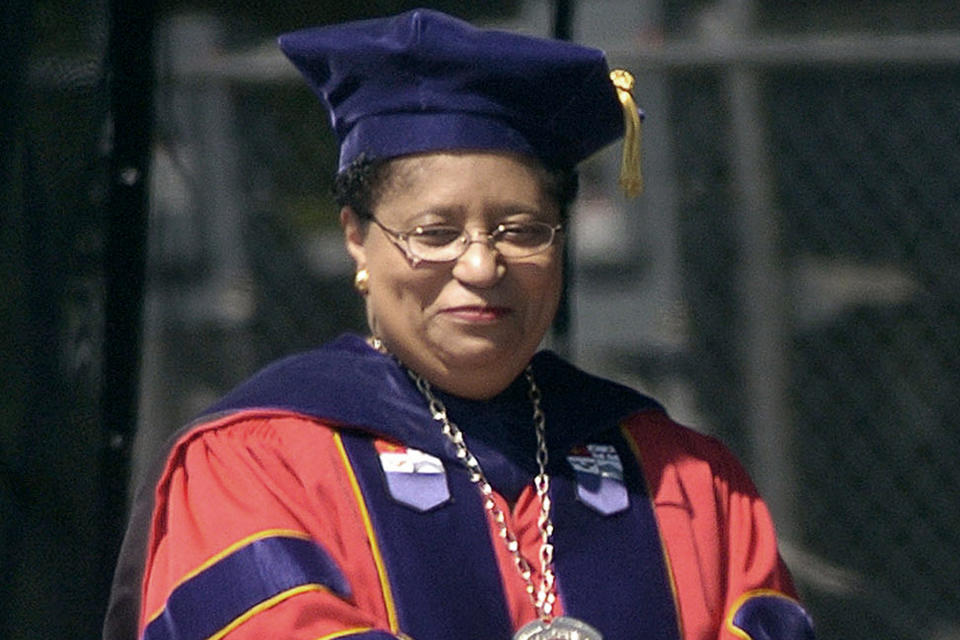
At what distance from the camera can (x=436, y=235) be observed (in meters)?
2.53

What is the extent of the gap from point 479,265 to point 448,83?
25 cm

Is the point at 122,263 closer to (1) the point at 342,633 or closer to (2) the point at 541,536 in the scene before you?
(2) the point at 541,536

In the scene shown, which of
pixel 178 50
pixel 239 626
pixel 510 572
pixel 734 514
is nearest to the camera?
pixel 239 626

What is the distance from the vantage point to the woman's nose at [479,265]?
2.51m

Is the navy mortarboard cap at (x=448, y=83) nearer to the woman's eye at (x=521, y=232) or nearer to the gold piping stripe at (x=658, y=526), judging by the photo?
the woman's eye at (x=521, y=232)

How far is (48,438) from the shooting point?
10.8 ft

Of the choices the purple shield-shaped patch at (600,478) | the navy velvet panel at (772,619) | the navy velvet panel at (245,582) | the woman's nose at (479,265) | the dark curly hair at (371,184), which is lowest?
the navy velvet panel at (772,619)

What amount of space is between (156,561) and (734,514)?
83cm

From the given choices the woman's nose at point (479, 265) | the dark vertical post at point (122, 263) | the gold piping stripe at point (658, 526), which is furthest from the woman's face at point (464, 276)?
the dark vertical post at point (122, 263)

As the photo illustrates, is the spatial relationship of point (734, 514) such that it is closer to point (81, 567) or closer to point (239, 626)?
point (239, 626)

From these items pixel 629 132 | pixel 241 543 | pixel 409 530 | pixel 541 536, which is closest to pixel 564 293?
pixel 629 132

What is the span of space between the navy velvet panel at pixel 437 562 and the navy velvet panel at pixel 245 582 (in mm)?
92

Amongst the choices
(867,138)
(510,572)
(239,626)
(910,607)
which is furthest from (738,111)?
(239,626)

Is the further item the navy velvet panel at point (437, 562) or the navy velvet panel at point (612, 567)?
the navy velvet panel at point (612, 567)
